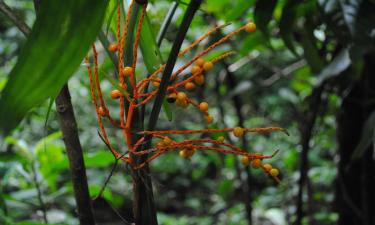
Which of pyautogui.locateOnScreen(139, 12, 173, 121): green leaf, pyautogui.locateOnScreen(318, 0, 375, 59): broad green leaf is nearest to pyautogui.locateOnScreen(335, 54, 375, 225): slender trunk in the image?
pyautogui.locateOnScreen(318, 0, 375, 59): broad green leaf

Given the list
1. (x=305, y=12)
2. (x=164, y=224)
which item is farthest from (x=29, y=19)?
(x=305, y=12)

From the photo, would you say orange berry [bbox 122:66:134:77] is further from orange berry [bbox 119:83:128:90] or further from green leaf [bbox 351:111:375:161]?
green leaf [bbox 351:111:375:161]

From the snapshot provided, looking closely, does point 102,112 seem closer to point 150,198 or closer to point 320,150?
point 150,198

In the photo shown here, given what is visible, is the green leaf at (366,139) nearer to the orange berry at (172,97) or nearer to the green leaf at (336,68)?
the green leaf at (336,68)

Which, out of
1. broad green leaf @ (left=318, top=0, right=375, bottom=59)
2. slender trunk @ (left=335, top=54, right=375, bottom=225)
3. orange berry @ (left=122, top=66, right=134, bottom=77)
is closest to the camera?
orange berry @ (left=122, top=66, right=134, bottom=77)

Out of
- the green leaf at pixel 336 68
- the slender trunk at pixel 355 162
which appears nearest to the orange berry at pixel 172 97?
the green leaf at pixel 336 68

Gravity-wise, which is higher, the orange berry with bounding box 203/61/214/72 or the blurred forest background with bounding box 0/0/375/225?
the blurred forest background with bounding box 0/0/375/225

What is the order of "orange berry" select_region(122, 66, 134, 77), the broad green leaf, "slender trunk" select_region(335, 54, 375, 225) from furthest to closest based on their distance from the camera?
"slender trunk" select_region(335, 54, 375, 225), the broad green leaf, "orange berry" select_region(122, 66, 134, 77)
